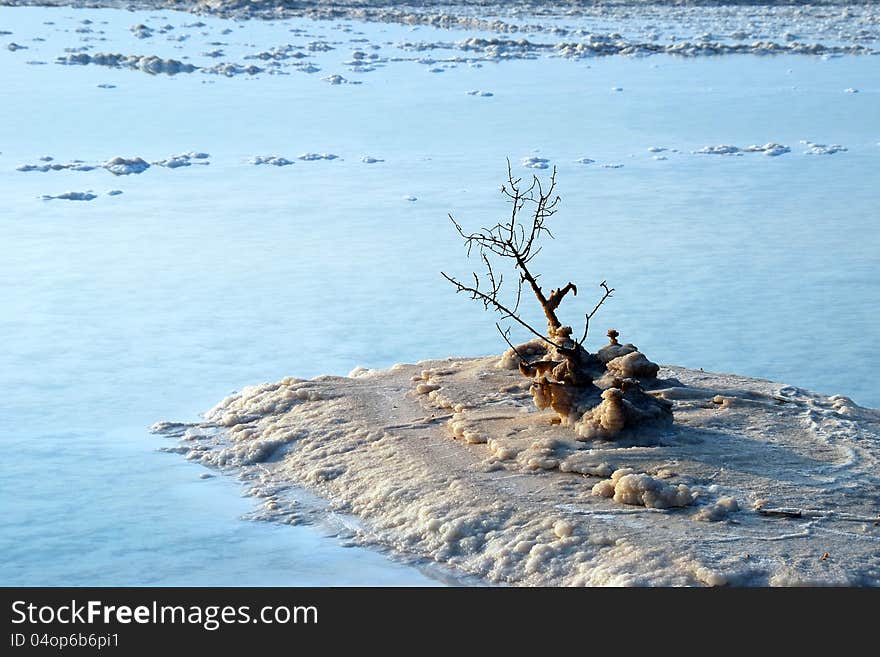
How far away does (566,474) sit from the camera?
504 centimetres

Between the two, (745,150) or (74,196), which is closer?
(74,196)

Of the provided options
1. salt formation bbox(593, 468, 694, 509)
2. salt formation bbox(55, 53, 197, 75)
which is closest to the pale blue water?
salt formation bbox(593, 468, 694, 509)

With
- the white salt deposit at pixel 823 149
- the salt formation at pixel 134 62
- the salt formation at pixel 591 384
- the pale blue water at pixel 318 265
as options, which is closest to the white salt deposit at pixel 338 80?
the pale blue water at pixel 318 265

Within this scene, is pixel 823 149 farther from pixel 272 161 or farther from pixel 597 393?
pixel 597 393

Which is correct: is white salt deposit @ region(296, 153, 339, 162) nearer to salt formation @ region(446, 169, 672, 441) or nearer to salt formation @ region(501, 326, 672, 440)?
salt formation @ region(446, 169, 672, 441)

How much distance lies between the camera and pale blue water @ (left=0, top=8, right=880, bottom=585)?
5.34 m

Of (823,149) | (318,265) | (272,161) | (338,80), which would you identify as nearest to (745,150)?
(823,149)

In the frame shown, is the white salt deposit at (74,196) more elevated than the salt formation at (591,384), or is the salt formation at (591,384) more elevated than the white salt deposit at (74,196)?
the salt formation at (591,384)

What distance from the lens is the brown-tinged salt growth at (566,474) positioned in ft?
14.4

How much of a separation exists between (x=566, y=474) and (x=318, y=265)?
452cm

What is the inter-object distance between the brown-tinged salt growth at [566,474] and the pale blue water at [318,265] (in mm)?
310

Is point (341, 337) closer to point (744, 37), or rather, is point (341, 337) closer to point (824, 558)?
point (824, 558)

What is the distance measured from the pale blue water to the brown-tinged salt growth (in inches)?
12.2

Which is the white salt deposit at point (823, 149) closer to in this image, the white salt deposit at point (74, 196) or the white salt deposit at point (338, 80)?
the white salt deposit at point (74, 196)
